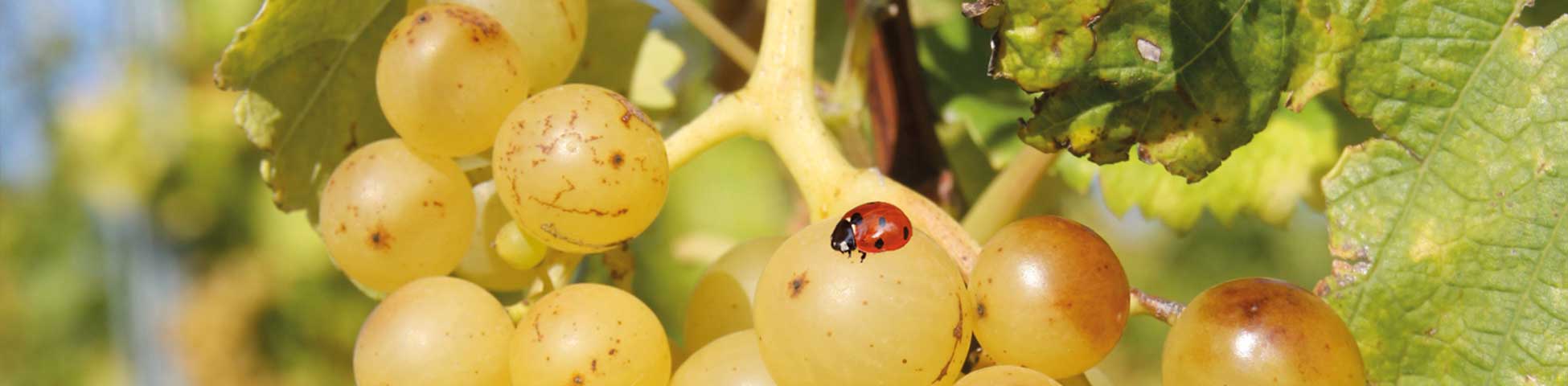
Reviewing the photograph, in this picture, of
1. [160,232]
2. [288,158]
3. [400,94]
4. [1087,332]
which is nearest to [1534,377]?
[1087,332]

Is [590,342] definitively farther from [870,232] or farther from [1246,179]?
[1246,179]

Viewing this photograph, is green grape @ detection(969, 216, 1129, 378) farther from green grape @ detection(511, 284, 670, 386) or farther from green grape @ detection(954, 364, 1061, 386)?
green grape @ detection(511, 284, 670, 386)

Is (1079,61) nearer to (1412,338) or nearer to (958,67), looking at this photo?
(1412,338)

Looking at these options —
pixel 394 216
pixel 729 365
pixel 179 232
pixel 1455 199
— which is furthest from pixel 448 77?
pixel 179 232

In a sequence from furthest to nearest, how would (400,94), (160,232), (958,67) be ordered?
1. (160,232)
2. (958,67)
3. (400,94)

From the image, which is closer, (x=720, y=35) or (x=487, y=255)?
(x=487, y=255)

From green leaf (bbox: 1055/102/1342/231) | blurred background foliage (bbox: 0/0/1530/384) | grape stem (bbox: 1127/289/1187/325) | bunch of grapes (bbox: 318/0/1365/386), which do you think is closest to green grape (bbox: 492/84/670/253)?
bunch of grapes (bbox: 318/0/1365/386)

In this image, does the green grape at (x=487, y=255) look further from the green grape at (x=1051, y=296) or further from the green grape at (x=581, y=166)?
the green grape at (x=1051, y=296)

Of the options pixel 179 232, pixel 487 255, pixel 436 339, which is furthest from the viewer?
pixel 179 232
